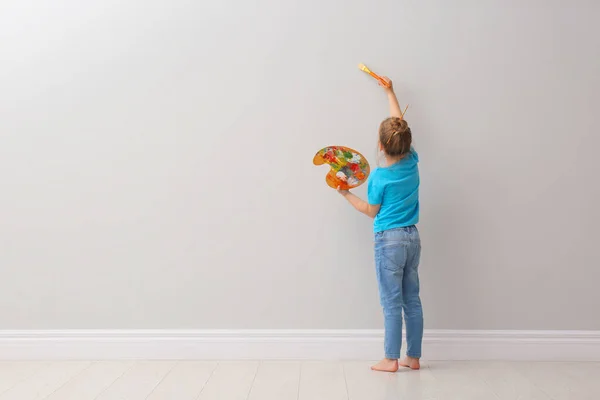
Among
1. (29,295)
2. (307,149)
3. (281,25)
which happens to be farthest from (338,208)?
(29,295)

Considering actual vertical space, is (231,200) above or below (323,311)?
above

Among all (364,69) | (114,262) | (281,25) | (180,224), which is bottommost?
(114,262)

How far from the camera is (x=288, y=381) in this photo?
2.33 meters

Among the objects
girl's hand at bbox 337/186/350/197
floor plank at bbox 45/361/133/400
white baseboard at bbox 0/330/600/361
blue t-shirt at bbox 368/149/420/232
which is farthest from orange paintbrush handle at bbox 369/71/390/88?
floor plank at bbox 45/361/133/400

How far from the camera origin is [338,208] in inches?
105

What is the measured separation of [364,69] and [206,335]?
132cm

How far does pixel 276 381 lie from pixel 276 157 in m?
0.93

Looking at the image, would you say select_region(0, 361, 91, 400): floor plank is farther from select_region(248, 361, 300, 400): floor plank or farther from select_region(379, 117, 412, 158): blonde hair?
select_region(379, 117, 412, 158): blonde hair

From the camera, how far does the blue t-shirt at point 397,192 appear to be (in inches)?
96.8

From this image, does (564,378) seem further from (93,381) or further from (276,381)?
(93,381)

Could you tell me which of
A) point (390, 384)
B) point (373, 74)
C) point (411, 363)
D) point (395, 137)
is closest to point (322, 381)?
point (390, 384)

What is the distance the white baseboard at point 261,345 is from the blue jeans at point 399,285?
186 mm

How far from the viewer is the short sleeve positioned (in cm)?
248

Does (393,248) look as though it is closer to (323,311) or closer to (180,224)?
(323,311)
